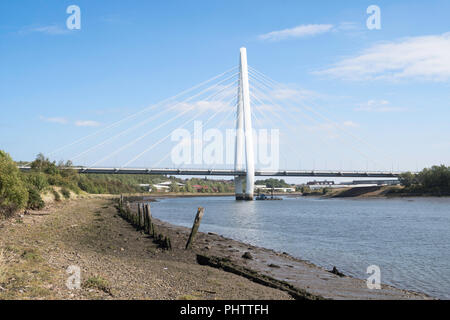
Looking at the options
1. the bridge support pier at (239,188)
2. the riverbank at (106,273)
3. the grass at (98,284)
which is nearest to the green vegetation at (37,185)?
the riverbank at (106,273)

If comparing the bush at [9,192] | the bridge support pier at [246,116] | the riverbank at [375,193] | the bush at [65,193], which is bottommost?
the riverbank at [375,193]

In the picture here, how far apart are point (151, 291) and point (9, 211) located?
1650cm

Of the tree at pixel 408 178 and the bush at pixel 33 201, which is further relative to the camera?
the tree at pixel 408 178

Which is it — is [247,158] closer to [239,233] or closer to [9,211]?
[239,233]

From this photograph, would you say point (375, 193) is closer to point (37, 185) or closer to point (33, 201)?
point (37, 185)

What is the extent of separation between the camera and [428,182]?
9031 centimetres

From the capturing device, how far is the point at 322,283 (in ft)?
43.0

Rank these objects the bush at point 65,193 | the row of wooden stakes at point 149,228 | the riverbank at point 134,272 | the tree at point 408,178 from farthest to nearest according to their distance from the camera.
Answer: the tree at point 408,178, the bush at point 65,193, the row of wooden stakes at point 149,228, the riverbank at point 134,272

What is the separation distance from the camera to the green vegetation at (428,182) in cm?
8738

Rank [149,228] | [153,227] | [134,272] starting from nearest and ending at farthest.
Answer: [134,272] < [153,227] < [149,228]

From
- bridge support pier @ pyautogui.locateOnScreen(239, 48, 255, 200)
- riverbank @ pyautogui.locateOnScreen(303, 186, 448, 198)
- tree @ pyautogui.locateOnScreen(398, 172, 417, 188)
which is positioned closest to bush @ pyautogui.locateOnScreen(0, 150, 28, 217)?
bridge support pier @ pyautogui.locateOnScreen(239, 48, 255, 200)

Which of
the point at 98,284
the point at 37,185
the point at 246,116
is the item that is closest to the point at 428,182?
the point at 246,116

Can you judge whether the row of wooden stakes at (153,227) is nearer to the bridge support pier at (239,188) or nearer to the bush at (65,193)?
the bush at (65,193)
